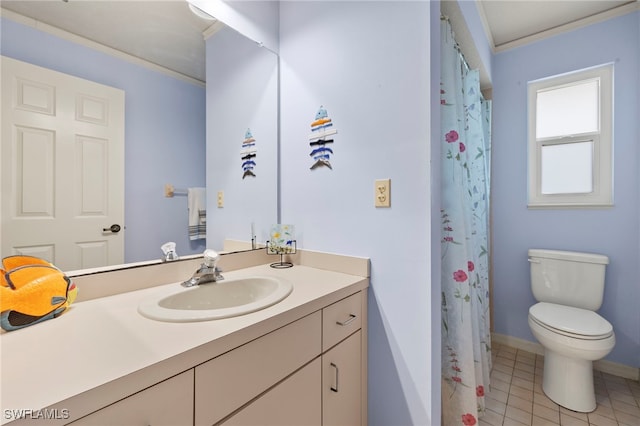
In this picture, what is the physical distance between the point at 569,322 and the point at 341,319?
61.5 inches

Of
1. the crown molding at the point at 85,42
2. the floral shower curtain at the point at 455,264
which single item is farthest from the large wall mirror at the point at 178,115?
the floral shower curtain at the point at 455,264

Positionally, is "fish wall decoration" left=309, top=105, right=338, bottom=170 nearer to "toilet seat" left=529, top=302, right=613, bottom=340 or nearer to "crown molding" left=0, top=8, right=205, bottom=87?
"crown molding" left=0, top=8, right=205, bottom=87

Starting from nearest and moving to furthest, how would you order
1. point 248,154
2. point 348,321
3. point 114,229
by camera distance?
point 114,229, point 348,321, point 248,154

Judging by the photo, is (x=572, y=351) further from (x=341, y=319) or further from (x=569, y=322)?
(x=341, y=319)

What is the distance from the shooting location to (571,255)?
1946 millimetres

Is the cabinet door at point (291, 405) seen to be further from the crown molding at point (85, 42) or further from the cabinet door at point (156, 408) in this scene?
the crown molding at point (85, 42)

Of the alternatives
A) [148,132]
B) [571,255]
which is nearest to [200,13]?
[148,132]

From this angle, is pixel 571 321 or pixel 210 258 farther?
pixel 571 321

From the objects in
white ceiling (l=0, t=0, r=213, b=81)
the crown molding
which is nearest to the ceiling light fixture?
white ceiling (l=0, t=0, r=213, b=81)

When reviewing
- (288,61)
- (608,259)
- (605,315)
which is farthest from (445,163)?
(605,315)

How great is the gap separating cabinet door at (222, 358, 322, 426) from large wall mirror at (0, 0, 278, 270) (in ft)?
2.19

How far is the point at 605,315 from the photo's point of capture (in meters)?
1.92

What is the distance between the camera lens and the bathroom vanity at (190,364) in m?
0.47

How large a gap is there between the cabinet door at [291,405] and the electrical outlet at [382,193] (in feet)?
2.13
